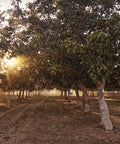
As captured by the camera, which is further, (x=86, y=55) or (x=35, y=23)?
(x=35, y=23)

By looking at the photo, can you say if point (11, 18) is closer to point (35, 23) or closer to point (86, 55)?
point (35, 23)

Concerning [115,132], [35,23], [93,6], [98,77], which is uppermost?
[93,6]

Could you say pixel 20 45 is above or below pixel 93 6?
below

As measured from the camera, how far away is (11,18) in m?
15.2

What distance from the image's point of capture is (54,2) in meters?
15.1

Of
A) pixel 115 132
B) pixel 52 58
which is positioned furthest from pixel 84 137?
pixel 52 58

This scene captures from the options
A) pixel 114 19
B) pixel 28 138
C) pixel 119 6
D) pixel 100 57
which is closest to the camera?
pixel 28 138

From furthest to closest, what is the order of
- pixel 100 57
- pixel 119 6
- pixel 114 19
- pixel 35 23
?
pixel 35 23
pixel 119 6
pixel 114 19
pixel 100 57

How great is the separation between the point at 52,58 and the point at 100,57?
4.33 meters

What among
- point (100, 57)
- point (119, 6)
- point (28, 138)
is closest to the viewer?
point (28, 138)

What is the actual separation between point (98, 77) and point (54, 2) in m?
9.00

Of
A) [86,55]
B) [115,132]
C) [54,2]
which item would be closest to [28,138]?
[115,132]

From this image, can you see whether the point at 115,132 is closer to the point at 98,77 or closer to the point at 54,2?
the point at 98,77

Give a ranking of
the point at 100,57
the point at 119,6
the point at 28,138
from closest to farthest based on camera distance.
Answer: the point at 28,138 → the point at 100,57 → the point at 119,6
